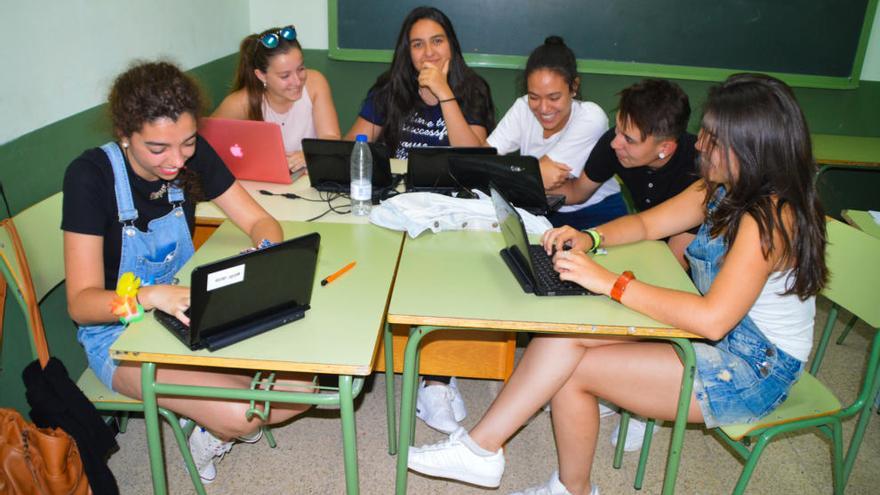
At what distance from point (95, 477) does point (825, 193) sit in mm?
4001

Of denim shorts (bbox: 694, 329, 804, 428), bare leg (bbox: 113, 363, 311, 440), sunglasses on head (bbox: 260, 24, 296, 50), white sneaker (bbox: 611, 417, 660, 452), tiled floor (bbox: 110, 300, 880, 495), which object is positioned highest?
sunglasses on head (bbox: 260, 24, 296, 50)

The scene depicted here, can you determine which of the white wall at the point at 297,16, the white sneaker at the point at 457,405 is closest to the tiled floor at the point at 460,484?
the white sneaker at the point at 457,405

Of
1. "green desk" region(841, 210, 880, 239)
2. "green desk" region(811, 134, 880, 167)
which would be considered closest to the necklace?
"green desk" region(841, 210, 880, 239)

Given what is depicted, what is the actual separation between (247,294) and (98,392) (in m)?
0.60

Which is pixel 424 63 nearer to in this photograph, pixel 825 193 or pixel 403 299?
pixel 403 299

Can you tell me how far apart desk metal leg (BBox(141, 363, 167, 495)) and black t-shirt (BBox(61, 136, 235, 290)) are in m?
0.39

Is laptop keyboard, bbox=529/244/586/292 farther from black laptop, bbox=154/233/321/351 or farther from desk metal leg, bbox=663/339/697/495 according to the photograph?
black laptop, bbox=154/233/321/351

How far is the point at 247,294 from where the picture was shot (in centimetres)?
129

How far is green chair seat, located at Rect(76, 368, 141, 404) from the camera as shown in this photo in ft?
5.10

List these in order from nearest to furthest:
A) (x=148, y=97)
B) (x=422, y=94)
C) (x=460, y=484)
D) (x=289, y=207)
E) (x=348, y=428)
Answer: (x=348, y=428)
(x=148, y=97)
(x=460, y=484)
(x=289, y=207)
(x=422, y=94)

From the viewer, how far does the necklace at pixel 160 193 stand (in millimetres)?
1656

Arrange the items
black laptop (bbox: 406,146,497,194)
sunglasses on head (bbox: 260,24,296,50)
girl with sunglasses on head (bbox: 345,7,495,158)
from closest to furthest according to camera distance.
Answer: black laptop (bbox: 406,146,497,194)
sunglasses on head (bbox: 260,24,296,50)
girl with sunglasses on head (bbox: 345,7,495,158)

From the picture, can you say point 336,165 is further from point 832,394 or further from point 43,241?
point 832,394

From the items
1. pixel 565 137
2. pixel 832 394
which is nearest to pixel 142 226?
pixel 565 137
